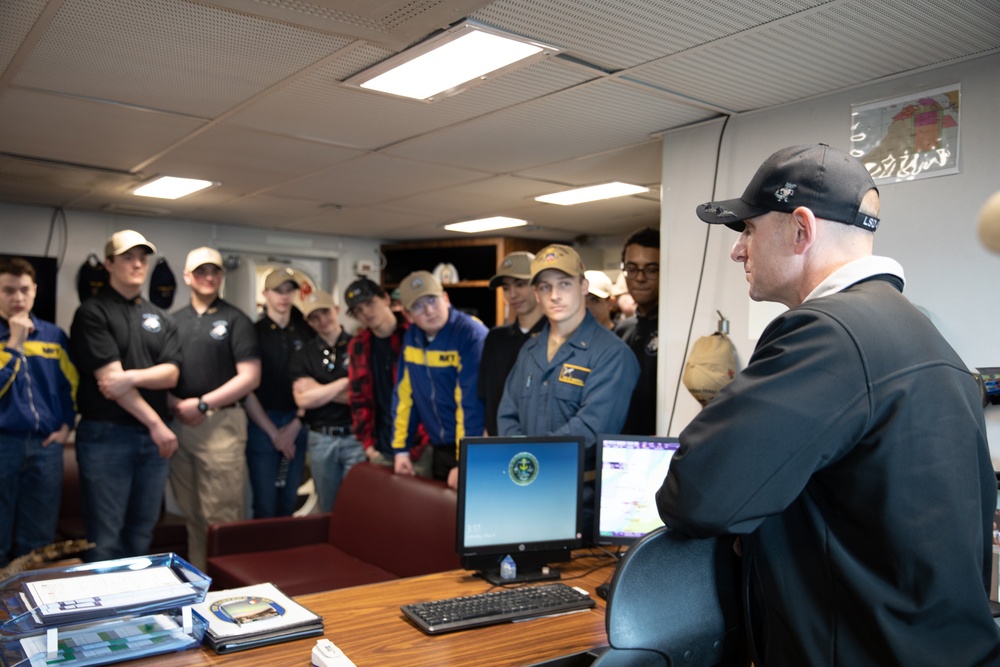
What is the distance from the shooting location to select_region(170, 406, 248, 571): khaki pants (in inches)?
160

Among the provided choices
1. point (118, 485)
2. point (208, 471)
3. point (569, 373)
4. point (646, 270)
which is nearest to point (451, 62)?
point (569, 373)

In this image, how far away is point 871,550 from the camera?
43.4 inches

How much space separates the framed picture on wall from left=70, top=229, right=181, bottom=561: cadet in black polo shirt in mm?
3083

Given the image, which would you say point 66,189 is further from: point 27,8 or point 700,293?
point 700,293

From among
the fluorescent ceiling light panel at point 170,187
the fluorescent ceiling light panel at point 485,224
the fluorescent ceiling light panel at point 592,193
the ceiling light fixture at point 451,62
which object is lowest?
the fluorescent ceiling light panel at point 170,187

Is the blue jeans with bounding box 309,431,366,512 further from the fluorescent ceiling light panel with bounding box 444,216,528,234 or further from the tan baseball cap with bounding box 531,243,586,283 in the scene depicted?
the fluorescent ceiling light panel with bounding box 444,216,528,234

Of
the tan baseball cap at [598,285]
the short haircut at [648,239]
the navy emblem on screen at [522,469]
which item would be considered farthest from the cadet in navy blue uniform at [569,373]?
the tan baseball cap at [598,285]

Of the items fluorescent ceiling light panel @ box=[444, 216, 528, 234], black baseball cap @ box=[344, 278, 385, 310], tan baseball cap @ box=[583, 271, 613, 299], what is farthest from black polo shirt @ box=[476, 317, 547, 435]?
fluorescent ceiling light panel @ box=[444, 216, 528, 234]

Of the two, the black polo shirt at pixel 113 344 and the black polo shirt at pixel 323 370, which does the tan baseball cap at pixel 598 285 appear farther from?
the black polo shirt at pixel 113 344

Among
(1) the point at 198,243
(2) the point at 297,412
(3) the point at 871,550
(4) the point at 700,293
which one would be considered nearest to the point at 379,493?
(2) the point at 297,412

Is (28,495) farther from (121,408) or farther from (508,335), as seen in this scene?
(508,335)

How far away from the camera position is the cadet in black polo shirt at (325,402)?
4145 millimetres

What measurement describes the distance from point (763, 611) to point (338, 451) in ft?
10.5

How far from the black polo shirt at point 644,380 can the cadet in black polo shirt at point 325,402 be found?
5.28 ft
